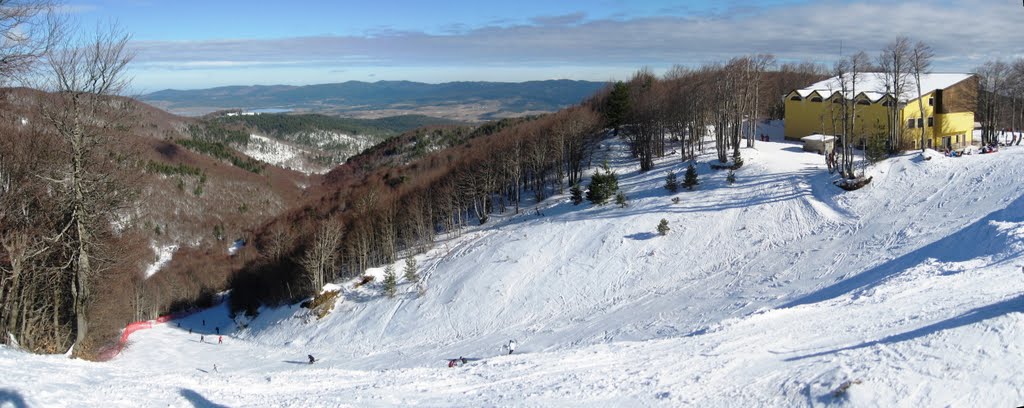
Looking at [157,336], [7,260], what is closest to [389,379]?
[7,260]

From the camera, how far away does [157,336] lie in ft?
117

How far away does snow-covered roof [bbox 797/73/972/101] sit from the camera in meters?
42.3

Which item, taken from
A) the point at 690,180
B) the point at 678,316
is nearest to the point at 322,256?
the point at 690,180

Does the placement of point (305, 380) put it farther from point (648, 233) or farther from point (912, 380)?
point (648, 233)

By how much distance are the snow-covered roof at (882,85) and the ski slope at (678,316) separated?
7.82 metres

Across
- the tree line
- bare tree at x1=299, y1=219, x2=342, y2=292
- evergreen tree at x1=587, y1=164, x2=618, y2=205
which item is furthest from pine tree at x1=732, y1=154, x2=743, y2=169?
bare tree at x1=299, y1=219, x2=342, y2=292

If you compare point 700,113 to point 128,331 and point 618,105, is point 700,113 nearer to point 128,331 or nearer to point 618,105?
point 618,105

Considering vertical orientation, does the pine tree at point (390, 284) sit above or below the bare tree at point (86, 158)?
below

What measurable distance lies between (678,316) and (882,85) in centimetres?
3586

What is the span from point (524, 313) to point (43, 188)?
1783 centimetres

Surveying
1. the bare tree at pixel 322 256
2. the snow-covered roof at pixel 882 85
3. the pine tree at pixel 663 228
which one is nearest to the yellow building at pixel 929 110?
the snow-covered roof at pixel 882 85

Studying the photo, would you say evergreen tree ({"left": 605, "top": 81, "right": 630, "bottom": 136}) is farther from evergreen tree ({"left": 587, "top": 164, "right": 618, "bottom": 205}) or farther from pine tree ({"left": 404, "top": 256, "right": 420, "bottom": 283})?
pine tree ({"left": 404, "top": 256, "right": 420, "bottom": 283})

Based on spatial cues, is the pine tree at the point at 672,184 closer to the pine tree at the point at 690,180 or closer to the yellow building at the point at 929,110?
the pine tree at the point at 690,180

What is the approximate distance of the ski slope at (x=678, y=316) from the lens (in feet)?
35.8
